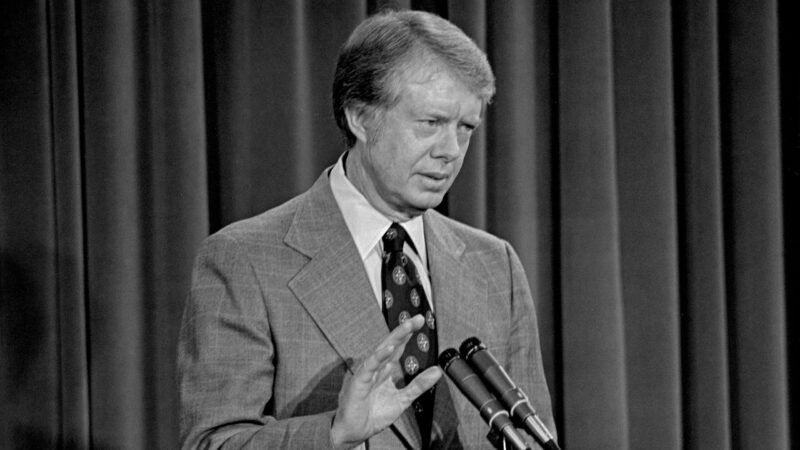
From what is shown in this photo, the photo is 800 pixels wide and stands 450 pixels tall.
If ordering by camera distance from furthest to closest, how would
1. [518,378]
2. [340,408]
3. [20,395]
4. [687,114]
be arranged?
[687,114] → [20,395] → [518,378] → [340,408]

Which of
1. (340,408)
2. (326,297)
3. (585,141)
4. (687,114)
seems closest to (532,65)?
(585,141)

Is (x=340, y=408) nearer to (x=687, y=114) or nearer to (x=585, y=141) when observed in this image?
(x=585, y=141)

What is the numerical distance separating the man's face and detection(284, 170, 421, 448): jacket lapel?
129 mm

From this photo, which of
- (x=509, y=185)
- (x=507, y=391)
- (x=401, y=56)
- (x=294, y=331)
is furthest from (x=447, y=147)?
(x=509, y=185)

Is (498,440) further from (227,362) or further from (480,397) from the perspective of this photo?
(227,362)

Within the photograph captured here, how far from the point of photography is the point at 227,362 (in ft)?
5.11

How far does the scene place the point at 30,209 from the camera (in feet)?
7.34

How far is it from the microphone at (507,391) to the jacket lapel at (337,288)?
0.32 m

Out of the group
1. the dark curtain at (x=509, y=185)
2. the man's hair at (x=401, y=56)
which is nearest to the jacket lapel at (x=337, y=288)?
the man's hair at (x=401, y=56)

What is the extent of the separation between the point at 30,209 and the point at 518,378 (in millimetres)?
1212

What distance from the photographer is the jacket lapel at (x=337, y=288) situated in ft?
5.37

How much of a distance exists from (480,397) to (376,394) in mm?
162

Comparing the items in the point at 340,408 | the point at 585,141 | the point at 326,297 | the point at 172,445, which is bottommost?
the point at 172,445

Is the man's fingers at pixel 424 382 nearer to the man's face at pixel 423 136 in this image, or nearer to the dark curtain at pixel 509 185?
the man's face at pixel 423 136
